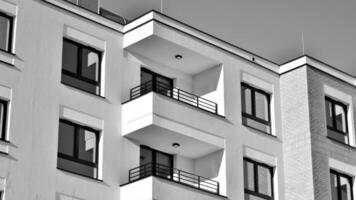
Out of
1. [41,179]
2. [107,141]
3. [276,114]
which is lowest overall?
[41,179]

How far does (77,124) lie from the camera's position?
34625 millimetres

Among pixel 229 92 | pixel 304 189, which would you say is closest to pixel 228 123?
pixel 229 92

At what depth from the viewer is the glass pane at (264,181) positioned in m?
39.3

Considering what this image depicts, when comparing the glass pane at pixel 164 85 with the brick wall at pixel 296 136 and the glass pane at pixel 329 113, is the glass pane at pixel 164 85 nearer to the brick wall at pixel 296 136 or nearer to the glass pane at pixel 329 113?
the brick wall at pixel 296 136

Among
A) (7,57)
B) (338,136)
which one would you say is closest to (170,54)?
(7,57)

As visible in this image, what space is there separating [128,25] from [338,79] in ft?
35.2

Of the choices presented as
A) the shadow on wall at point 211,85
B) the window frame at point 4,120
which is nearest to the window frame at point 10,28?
the window frame at point 4,120

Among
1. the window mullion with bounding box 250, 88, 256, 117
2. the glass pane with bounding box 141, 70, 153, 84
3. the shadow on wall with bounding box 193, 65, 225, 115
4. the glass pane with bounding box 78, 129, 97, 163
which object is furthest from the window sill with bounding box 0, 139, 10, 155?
the window mullion with bounding box 250, 88, 256, 117

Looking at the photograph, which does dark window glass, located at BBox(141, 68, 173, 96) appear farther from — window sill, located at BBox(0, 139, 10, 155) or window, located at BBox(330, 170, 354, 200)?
window, located at BBox(330, 170, 354, 200)

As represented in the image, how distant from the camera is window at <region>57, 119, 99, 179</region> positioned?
111ft

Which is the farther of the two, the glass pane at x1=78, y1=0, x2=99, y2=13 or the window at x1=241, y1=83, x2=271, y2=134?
the window at x1=241, y1=83, x2=271, y2=134

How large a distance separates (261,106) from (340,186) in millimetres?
4883

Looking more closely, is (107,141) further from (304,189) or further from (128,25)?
(304,189)

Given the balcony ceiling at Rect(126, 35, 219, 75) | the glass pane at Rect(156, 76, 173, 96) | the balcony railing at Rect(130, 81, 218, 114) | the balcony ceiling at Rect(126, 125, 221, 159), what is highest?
the balcony ceiling at Rect(126, 35, 219, 75)
